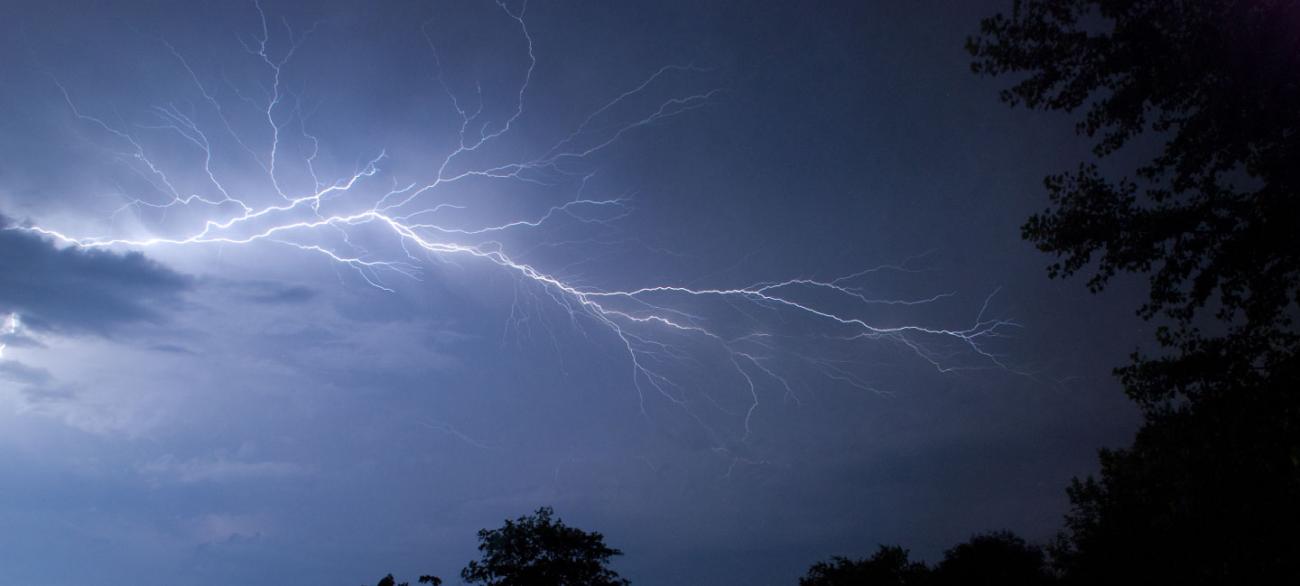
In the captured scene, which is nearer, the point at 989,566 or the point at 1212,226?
the point at 1212,226

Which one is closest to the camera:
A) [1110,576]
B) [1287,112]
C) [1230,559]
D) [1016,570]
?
[1287,112]

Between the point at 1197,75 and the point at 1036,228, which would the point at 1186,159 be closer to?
the point at 1197,75

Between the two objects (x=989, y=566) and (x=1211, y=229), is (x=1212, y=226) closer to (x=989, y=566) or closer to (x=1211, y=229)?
(x=1211, y=229)

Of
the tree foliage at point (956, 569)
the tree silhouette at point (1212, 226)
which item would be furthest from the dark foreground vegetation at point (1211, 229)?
the tree foliage at point (956, 569)

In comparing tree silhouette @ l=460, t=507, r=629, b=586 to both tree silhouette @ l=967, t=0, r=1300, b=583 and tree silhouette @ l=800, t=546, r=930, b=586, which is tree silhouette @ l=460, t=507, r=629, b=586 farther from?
tree silhouette @ l=967, t=0, r=1300, b=583

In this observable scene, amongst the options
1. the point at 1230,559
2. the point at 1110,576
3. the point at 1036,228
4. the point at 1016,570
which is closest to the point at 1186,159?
the point at 1036,228

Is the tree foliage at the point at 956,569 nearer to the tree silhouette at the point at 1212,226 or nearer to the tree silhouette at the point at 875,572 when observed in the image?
the tree silhouette at the point at 875,572

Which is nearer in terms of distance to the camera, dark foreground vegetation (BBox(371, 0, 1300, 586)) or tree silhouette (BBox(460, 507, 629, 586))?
dark foreground vegetation (BBox(371, 0, 1300, 586))

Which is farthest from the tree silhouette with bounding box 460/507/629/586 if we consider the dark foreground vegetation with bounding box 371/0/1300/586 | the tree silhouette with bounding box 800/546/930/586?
the dark foreground vegetation with bounding box 371/0/1300/586

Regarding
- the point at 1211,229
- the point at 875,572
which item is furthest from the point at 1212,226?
the point at 875,572
